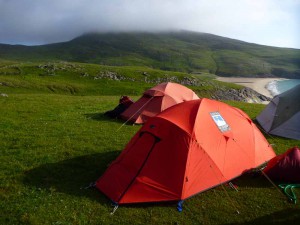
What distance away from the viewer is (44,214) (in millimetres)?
9453

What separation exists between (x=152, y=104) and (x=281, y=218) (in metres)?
13.9

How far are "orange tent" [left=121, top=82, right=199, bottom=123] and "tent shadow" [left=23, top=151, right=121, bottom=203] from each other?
7.61m

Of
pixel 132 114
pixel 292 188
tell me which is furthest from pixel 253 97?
pixel 292 188

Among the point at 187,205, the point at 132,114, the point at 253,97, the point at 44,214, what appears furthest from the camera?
the point at 253,97

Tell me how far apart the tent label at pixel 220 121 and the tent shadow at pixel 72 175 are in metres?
5.26

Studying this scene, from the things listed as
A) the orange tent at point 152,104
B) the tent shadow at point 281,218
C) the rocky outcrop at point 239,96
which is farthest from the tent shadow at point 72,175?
the rocky outcrop at point 239,96

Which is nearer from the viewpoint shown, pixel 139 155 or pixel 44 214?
pixel 44 214

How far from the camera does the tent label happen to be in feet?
40.2

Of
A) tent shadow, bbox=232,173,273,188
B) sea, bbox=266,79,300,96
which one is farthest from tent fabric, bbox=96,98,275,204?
sea, bbox=266,79,300,96

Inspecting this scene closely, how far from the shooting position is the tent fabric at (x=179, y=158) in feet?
34.4

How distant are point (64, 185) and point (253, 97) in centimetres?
9349

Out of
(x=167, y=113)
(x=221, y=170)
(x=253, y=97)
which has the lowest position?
(x=253, y=97)

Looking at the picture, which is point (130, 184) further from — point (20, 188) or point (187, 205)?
point (20, 188)

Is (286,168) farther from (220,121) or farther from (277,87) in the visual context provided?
(277,87)
